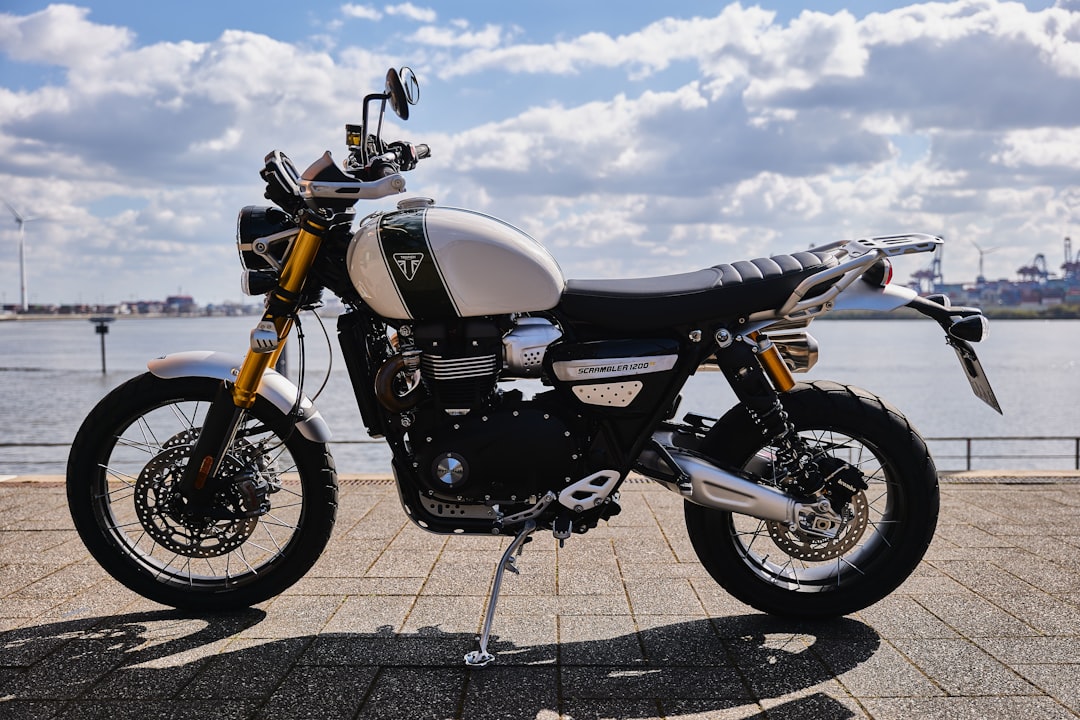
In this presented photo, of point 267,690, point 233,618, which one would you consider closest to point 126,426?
point 233,618

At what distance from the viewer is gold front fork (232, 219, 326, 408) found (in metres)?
3.33

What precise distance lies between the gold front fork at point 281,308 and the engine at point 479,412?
17.4 inches

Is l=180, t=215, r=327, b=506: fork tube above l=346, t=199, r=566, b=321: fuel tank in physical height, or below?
below

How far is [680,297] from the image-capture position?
3238mm

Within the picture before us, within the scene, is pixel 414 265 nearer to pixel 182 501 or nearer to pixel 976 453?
pixel 182 501

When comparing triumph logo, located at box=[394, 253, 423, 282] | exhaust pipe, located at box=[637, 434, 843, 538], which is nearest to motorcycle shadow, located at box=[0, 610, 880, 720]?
exhaust pipe, located at box=[637, 434, 843, 538]

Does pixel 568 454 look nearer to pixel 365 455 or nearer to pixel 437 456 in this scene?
pixel 437 456

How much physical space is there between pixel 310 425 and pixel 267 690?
41.5 inches

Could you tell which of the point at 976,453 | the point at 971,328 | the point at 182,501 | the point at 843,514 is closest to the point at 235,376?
the point at 182,501

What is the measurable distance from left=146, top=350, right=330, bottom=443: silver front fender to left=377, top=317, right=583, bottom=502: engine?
55 cm

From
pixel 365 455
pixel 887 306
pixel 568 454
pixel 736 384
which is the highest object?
pixel 887 306

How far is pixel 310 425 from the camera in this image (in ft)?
11.9

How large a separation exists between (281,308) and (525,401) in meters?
0.96

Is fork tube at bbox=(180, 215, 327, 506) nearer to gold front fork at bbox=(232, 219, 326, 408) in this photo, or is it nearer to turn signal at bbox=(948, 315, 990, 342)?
gold front fork at bbox=(232, 219, 326, 408)
